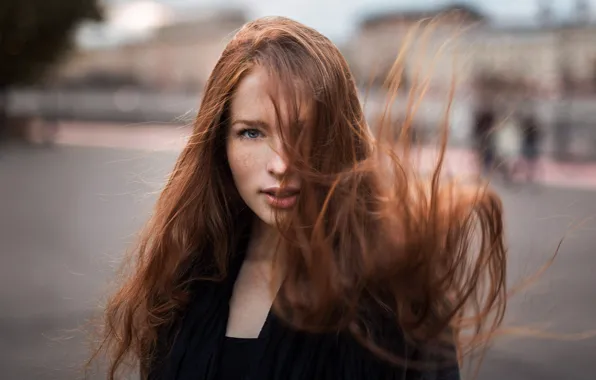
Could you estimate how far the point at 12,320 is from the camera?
559 cm

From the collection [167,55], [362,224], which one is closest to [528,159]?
[362,224]

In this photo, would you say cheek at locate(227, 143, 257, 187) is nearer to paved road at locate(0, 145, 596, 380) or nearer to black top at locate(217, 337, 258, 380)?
black top at locate(217, 337, 258, 380)

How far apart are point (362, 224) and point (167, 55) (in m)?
80.8

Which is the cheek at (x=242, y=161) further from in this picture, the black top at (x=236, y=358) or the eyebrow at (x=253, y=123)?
the black top at (x=236, y=358)

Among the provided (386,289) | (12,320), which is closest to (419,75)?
(386,289)

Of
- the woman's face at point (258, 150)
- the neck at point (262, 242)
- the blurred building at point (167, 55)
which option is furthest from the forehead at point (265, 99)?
the blurred building at point (167, 55)

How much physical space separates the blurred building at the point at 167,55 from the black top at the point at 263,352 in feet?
240

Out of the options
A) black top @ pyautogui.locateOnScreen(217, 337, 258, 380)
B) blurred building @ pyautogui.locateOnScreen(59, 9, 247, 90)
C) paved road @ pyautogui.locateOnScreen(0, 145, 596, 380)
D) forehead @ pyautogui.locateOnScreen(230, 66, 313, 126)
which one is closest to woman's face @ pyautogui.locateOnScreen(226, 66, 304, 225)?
forehead @ pyautogui.locateOnScreen(230, 66, 313, 126)

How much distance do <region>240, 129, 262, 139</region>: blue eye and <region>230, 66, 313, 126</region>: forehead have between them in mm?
28

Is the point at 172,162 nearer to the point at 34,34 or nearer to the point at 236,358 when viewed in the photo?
the point at 236,358

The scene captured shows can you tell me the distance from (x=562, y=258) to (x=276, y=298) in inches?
289

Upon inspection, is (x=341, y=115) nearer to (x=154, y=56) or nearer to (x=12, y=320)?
(x=12, y=320)

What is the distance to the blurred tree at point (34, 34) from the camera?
24672 mm

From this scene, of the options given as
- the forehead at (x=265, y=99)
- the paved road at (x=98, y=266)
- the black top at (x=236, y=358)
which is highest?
the forehead at (x=265, y=99)
